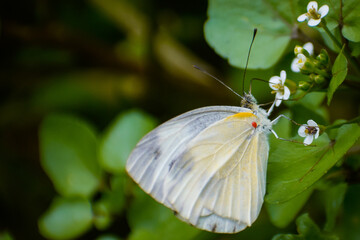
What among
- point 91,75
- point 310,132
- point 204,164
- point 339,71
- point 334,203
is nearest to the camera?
point 339,71

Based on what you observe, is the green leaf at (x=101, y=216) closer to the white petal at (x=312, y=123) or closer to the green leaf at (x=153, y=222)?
the green leaf at (x=153, y=222)

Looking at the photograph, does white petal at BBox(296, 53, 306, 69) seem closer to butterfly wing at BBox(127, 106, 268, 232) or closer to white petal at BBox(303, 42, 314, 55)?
white petal at BBox(303, 42, 314, 55)

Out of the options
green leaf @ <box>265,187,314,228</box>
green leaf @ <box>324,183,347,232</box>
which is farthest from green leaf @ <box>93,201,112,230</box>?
green leaf @ <box>324,183,347,232</box>

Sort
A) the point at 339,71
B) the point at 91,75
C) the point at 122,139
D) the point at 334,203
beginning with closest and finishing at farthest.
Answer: the point at 339,71, the point at 334,203, the point at 122,139, the point at 91,75

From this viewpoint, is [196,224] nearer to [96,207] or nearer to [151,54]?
[96,207]

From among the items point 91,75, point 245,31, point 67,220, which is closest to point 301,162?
point 245,31

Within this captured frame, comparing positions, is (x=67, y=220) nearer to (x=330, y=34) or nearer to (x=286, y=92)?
(x=286, y=92)

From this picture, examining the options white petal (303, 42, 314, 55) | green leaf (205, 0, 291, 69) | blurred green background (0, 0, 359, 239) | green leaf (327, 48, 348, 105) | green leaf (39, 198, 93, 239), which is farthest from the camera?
blurred green background (0, 0, 359, 239)
